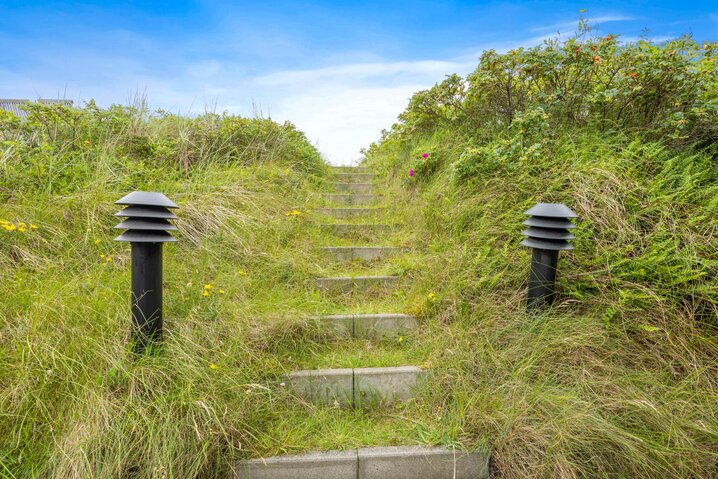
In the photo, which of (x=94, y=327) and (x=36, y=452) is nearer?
(x=36, y=452)

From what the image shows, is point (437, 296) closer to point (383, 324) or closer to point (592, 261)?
point (383, 324)

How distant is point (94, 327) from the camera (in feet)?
6.73

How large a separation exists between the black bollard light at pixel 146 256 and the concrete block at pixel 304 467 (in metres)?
0.82

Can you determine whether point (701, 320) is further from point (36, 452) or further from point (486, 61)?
point (36, 452)

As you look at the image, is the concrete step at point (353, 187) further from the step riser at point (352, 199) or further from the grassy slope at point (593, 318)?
the grassy slope at point (593, 318)

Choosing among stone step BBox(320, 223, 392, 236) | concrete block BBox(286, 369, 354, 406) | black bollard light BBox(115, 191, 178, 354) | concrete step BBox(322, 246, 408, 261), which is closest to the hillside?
concrete step BBox(322, 246, 408, 261)

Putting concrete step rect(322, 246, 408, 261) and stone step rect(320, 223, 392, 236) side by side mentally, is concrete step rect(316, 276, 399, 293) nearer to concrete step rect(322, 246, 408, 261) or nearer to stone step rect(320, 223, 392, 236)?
concrete step rect(322, 246, 408, 261)

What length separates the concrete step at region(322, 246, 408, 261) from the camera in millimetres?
3887

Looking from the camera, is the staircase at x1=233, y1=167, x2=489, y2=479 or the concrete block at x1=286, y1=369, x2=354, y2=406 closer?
the staircase at x1=233, y1=167, x2=489, y2=479

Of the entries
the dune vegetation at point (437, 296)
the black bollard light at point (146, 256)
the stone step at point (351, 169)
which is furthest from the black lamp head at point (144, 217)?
the stone step at point (351, 169)

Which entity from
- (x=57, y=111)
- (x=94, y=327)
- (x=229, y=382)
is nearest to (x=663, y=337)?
(x=229, y=382)

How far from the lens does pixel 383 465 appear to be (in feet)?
6.34

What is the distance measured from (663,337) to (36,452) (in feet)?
10.9

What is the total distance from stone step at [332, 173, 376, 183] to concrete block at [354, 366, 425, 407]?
14.6 feet
